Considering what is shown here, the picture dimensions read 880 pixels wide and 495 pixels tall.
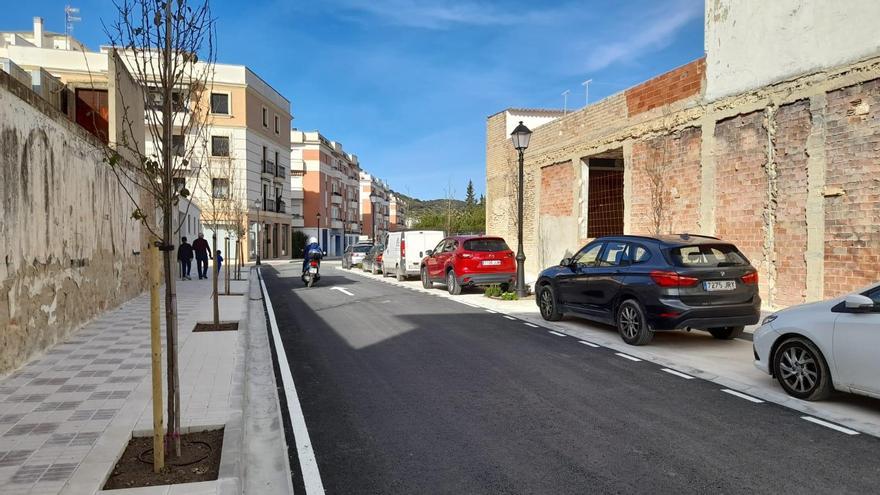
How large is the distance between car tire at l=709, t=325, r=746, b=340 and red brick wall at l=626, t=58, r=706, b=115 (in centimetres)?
736

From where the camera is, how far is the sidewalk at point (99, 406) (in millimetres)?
3613

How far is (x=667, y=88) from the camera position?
14945mm

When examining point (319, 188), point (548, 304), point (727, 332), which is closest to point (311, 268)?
point (548, 304)

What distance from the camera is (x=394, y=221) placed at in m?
157

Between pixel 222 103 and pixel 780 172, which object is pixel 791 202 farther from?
pixel 222 103

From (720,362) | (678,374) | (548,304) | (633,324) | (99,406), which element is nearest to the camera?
(99,406)

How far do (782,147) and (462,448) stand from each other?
1045 centimetres

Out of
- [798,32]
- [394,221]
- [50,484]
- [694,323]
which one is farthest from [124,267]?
[394,221]

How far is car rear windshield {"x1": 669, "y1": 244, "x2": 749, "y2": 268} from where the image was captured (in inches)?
317

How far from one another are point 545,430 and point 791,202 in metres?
9.25

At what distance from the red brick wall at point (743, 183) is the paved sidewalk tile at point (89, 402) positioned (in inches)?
421

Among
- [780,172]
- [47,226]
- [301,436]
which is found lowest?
[301,436]

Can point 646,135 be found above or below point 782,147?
above

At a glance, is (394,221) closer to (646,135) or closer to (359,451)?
(646,135)
